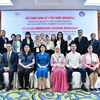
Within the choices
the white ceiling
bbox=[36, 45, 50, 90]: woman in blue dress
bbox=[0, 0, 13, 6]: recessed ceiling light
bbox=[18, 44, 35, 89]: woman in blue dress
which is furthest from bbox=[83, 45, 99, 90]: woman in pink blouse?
bbox=[0, 0, 13, 6]: recessed ceiling light

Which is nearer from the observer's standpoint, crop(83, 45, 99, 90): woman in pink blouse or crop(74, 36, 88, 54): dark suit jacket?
crop(83, 45, 99, 90): woman in pink blouse

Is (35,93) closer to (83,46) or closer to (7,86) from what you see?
(7,86)

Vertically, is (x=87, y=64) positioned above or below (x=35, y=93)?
above

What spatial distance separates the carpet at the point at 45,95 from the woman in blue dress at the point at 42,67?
0.23 meters

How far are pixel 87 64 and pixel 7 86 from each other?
223 cm

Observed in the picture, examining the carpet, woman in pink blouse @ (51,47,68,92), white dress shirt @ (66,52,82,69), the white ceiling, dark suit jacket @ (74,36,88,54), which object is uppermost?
the white ceiling

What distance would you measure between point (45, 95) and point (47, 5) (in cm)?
379

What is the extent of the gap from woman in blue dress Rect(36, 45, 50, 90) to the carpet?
23cm

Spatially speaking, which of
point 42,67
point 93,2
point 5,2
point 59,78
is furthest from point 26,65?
point 93,2

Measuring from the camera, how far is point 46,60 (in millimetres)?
4508

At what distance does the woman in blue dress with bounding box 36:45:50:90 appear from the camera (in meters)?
4.12

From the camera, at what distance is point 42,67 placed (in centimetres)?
437

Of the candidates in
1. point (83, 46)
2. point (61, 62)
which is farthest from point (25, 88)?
point (83, 46)

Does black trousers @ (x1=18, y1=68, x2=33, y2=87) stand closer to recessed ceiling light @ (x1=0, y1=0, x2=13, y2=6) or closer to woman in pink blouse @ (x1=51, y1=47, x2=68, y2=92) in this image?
woman in pink blouse @ (x1=51, y1=47, x2=68, y2=92)
